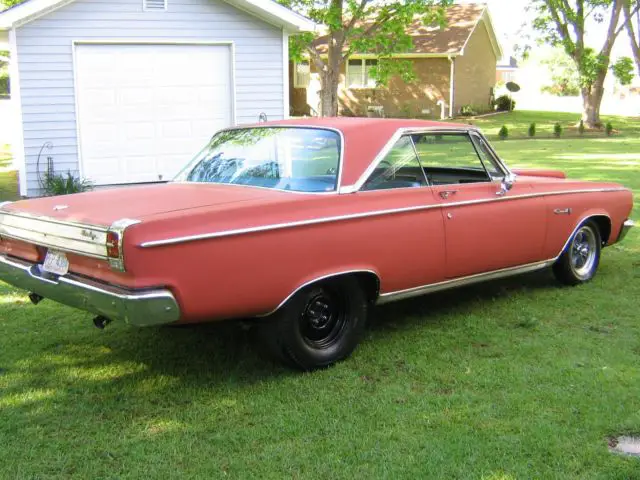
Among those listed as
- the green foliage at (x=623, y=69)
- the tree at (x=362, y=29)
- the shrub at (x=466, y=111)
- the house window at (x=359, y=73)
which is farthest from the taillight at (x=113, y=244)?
the shrub at (x=466, y=111)

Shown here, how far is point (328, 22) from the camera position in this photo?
76.5 ft

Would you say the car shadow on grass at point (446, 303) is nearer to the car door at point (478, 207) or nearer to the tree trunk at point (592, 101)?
the car door at point (478, 207)

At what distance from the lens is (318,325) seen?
4617 mm

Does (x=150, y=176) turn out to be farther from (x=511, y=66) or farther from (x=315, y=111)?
(x=511, y=66)

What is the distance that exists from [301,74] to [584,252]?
32.8m

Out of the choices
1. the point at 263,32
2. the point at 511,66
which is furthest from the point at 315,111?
the point at 511,66

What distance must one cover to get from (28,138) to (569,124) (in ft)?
88.2

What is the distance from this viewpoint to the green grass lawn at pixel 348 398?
11.2 feet

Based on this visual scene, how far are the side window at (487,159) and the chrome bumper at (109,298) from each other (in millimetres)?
2915

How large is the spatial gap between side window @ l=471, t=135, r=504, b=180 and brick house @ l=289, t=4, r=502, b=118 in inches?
1149

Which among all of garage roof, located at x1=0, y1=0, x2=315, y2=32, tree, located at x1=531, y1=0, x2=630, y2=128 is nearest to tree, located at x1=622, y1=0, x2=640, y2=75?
tree, located at x1=531, y1=0, x2=630, y2=128

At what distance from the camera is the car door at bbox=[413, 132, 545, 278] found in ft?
17.2

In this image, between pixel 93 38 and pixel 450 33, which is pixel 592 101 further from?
pixel 93 38

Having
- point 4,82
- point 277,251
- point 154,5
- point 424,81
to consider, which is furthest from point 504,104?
point 277,251
